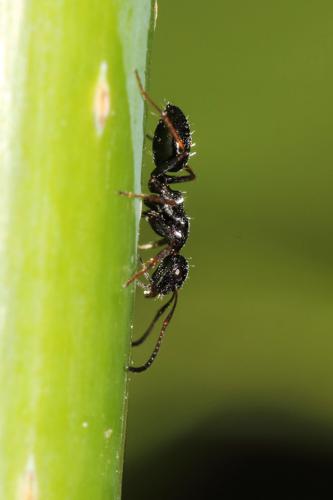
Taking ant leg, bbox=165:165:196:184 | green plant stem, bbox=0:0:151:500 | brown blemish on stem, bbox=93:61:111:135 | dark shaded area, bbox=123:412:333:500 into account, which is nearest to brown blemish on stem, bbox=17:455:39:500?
green plant stem, bbox=0:0:151:500

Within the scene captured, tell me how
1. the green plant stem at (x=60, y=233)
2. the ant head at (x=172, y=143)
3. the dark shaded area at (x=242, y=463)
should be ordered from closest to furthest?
the green plant stem at (x=60, y=233), the ant head at (x=172, y=143), the dark shaded area at (x=242, y=463)

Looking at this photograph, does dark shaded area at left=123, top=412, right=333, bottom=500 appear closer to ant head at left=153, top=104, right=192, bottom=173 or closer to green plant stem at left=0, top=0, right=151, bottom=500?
ant head at left=153, top=104, right=192, bottom=173

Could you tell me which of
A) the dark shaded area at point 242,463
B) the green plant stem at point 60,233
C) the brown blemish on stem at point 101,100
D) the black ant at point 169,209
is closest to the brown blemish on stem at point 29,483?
the green plant stem at point 60,233

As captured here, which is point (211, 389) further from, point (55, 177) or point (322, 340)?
point (55, 177)

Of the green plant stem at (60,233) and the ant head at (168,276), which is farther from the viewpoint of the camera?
the ant head at (168,276)

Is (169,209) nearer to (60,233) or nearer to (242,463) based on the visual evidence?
(242,463)

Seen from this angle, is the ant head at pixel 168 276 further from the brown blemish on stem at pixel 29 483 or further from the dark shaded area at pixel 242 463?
the brown blemish on stem at pixel 29 483

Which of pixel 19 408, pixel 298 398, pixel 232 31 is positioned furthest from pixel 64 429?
pixel 298 398
